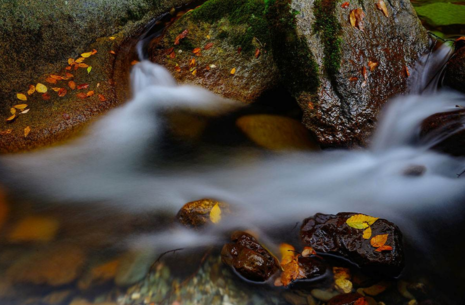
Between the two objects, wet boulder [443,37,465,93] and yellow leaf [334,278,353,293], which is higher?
wet boulder [443,37,465,93]

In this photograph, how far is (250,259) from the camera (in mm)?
3180

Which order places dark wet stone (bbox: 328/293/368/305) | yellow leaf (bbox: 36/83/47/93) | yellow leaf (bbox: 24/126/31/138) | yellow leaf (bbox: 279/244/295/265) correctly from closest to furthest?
1. dark wet stone (bbox: 328/293/368/305)
2. yellow leaf (bbox: 279/244/295/265)
3. yellow leaf (bbox: 24/126/31/138)
4. yellow leaf (bbox: 36/83/47/93)

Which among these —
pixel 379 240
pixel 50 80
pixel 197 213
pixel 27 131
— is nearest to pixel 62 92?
pixel 50 80

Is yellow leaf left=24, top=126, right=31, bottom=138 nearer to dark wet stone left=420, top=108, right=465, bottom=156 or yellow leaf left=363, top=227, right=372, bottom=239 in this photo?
yellow leaf left=363, top=227, right=372, bottom=239

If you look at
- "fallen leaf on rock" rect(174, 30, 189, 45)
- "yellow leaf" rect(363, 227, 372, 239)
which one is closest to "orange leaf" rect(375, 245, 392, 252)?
"yellow leaf" rect(363, 227, 372, 239)

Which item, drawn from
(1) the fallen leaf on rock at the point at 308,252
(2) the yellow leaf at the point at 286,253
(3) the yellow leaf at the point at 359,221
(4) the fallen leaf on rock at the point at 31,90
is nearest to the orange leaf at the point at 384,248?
(3) the yellow leaf at the point at 359,221

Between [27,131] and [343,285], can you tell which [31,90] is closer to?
[27,131]

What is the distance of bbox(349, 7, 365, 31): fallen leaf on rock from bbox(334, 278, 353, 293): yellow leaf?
366cm

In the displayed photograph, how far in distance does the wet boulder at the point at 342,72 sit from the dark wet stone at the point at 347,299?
229cm

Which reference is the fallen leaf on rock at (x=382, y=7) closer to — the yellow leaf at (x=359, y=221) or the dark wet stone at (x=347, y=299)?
the yellow leaf at (x=359, y=221)

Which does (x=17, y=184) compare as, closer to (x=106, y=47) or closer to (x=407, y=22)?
(x=106, y=47)

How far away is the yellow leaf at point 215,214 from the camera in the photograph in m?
3.78

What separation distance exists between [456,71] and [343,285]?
4456 millimetres

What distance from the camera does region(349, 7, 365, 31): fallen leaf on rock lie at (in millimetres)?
4727
